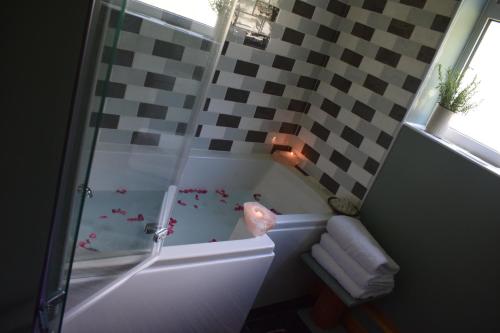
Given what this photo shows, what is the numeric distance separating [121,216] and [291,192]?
1640 millimetres

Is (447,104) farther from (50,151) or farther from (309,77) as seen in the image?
(50,151)

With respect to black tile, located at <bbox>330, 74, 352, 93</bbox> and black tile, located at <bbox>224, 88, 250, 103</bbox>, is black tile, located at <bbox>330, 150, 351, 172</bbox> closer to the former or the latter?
black tile, located at <bbox>330, 74, 352, 93</bbox>

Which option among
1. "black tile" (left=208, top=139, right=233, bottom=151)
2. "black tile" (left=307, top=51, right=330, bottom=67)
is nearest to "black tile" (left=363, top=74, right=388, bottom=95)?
"black tile" (left=307, top=51, right=330, bottom=67)

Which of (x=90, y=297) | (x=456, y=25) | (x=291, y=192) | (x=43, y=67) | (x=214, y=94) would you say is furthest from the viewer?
(x=291, y=192)

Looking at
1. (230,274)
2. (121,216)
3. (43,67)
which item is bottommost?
(230,274)

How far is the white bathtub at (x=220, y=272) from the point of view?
1.51 metres

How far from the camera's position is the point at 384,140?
97.9 inches

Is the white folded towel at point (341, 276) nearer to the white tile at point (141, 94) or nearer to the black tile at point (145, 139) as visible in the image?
the black tile at point (145, 139)

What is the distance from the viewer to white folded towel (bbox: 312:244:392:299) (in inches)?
84.6

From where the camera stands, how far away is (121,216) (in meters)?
1.40

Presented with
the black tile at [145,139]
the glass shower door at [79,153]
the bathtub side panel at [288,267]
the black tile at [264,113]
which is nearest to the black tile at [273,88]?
the black tile at [264,113]

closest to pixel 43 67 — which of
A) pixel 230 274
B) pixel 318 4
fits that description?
pixel 230 274

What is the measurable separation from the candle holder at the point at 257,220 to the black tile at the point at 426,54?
1239 millimetres

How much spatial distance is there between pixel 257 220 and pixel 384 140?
0.98 metres
